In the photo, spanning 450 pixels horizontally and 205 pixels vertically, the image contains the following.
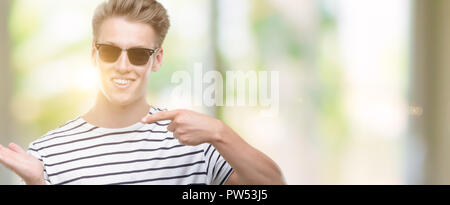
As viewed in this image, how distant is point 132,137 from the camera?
135cm

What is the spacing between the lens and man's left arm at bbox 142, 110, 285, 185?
4.23 feet

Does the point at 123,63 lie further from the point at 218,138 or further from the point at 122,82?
the point at 218,138

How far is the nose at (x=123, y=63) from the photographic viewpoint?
1312mm

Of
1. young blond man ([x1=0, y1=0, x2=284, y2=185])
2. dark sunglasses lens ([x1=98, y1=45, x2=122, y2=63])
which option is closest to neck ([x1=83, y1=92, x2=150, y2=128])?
young blond man ([x1=0, y1=0, x2=284, y2=185])

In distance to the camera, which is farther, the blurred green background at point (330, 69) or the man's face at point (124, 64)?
the blurred green background at point (330, 69)

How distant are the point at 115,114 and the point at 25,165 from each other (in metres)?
0.24

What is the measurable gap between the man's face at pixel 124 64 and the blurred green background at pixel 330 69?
0.08m

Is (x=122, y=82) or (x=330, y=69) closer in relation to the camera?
(x=122, y=82)

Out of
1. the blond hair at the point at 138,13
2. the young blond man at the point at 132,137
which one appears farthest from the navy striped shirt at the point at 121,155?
the blond hair at the point at 138,13

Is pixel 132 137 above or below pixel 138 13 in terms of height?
below

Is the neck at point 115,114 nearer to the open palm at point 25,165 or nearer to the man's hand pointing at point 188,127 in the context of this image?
the man's hand pointing at point 188,127

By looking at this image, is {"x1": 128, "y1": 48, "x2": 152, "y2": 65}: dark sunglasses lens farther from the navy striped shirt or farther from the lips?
the navy striped shirt

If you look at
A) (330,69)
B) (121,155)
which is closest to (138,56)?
(121,155)

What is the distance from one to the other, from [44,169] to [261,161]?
0.53 meters
